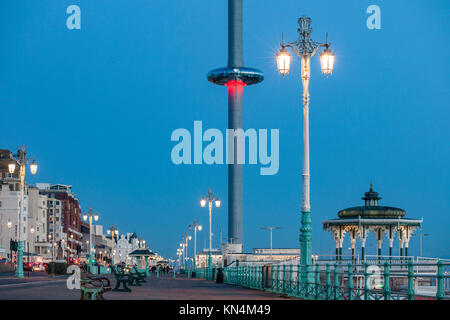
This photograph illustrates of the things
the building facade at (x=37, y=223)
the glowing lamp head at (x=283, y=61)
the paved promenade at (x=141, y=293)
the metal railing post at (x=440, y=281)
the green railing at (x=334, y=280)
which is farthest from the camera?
the building facade at (x=37, y=223)

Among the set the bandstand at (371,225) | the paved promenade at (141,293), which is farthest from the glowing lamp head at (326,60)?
the bandstand at (371,225)

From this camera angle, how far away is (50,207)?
17662 centimetres

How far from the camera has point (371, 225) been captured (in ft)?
194

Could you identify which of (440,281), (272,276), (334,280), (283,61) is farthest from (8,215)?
(440,281)

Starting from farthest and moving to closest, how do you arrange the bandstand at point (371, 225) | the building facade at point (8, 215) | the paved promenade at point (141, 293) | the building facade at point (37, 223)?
the building facade at point (37, 223) < the building facade at point (8, 215) < the bandstand at point (371, 225) < the paved promenade at point (141, 293)

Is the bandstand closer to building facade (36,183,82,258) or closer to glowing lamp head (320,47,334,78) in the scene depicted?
glowing lamp head (320,47,334,78)

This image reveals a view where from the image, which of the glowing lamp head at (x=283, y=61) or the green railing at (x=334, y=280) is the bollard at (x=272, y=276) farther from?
the glowing lamp head at (x=283, y=61)

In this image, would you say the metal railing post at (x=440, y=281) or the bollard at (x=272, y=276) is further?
the bollard at (x=272, y=276)

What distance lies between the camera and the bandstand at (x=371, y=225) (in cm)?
5869

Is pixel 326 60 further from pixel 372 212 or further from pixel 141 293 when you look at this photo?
pixel 372 212

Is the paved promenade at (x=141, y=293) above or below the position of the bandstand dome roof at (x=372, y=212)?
below

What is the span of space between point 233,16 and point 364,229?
9569cm
